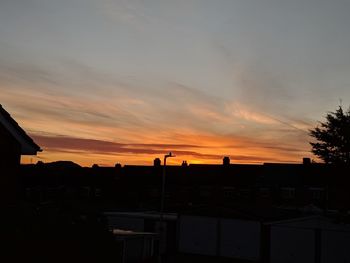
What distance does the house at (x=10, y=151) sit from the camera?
12.3 m

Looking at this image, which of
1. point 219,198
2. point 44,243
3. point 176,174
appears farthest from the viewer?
point 176,174

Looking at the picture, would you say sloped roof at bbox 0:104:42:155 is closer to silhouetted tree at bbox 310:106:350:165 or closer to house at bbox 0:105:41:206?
house at bbox 0:105:41:206

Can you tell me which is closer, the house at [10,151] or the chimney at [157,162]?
the house at [10,151]

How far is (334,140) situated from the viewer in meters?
36.8

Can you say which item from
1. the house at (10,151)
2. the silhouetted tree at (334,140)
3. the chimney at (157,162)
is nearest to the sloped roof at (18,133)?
the house at (10,151)

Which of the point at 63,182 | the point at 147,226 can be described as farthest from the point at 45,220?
the point at 63,182

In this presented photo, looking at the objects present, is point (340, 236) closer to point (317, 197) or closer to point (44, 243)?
point (317, 197)

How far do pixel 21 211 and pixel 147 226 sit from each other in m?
37.7

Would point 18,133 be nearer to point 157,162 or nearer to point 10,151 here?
point 10,151

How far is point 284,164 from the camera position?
74.6 m

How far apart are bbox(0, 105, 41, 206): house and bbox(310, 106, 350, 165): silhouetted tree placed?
28461 mm

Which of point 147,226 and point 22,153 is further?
point 147,226

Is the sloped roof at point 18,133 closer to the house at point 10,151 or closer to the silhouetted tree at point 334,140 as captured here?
the house at point 10,151

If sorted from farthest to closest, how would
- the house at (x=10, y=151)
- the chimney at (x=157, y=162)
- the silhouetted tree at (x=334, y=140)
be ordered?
1. the chimney at (x=157, y=162)
2. the silhouetted tree at (x=334, y=140)
3. the house at (x=10, y=151)
